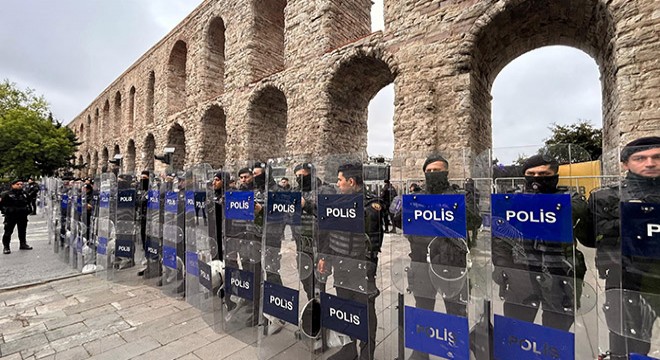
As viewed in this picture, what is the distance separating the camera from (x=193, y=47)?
14242 millimetres

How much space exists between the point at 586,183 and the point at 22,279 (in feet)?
23.7

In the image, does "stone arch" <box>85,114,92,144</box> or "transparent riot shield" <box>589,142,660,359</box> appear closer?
"transparent riot shield" <box>589,142,660,359</box>

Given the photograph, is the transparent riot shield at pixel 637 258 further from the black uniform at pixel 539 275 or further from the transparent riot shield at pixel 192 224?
the transparent riot shield at pixel 192 224

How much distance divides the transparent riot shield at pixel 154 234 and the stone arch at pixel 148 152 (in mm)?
15406

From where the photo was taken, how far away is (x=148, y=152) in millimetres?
17984

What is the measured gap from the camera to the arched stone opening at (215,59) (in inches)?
537

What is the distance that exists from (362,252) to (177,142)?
16.7 meters

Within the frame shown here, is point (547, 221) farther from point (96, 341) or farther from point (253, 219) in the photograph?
point (96, 341)

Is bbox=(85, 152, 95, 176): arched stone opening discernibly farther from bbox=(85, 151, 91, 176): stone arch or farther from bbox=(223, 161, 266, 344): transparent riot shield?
bbox=(223, 161, 266, 344): transparent riot shield

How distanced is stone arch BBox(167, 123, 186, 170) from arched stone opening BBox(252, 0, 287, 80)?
6531 mm

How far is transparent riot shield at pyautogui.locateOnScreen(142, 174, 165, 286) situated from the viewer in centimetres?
436

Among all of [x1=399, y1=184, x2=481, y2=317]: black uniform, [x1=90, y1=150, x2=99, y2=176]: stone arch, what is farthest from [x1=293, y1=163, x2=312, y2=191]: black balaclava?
[x1=90, y1=150, x2=99, y2=176]: stone arch

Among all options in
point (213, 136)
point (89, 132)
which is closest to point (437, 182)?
point (213, 136)

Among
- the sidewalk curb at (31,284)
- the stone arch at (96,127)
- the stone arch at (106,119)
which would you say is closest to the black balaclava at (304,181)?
the sidewalk curb at (31,284)
